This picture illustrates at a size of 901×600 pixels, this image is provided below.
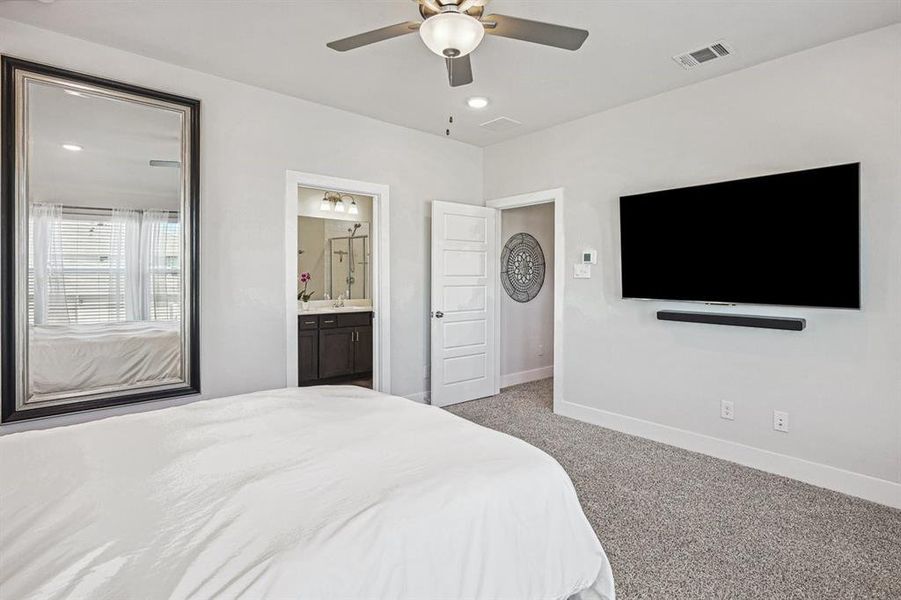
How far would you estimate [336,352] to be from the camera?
5535 millimetres

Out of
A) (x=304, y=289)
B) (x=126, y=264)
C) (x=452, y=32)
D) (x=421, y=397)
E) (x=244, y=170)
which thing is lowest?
(x=421, y=397)

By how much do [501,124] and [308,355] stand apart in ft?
10.3

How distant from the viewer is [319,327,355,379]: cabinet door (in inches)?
214

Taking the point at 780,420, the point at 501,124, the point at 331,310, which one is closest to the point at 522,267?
the point at 501,124

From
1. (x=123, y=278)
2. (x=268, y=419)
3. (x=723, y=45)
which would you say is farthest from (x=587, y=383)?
(x=123, y=278)

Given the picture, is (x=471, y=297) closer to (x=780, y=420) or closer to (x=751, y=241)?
(x=751, y=241)

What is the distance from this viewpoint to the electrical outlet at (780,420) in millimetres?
3123

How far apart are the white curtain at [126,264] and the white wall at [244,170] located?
391 mm

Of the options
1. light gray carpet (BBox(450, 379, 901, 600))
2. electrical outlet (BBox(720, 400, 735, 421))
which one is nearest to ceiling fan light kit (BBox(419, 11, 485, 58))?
light gray carpet (BBox(450, 379, 901, 600))

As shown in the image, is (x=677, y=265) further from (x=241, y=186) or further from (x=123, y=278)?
(x=123, y=278)

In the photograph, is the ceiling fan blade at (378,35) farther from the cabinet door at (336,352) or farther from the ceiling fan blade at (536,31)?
the cabinet door at (336,352)

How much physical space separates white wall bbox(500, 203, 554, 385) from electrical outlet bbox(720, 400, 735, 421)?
2.56 metres

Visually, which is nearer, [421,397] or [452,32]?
[452,32]

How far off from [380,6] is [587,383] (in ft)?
10.8
